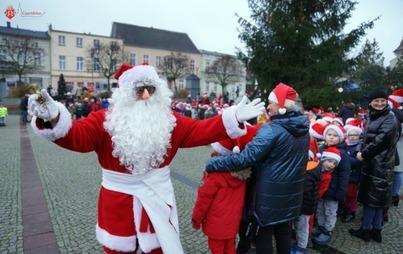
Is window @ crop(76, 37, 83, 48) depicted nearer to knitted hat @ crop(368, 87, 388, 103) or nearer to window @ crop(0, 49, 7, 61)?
window @ crop(0, 49, 7, 61)

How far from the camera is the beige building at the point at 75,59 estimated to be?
4150 cm

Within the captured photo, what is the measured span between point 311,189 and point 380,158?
3.45 ft

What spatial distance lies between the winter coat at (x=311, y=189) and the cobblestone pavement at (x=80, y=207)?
66cm

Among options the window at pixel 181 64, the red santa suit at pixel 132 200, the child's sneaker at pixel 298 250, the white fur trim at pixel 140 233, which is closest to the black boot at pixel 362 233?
the child's sneaker at pixel 298 250

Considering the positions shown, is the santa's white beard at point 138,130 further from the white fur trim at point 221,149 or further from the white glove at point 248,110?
the white fur trim at point 221,149

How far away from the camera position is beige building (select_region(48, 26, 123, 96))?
41.5 m

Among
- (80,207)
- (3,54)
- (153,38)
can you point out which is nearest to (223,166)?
(80,207)

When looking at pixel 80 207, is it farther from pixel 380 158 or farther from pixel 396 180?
pixel 396 180

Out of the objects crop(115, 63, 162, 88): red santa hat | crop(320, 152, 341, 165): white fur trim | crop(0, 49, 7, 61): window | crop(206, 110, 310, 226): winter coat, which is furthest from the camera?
crop(0, 49, 7, 61): window

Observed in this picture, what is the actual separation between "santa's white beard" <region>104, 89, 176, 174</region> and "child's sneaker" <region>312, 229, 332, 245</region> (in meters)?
2.36

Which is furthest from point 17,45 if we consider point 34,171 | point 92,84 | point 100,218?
point 100,218

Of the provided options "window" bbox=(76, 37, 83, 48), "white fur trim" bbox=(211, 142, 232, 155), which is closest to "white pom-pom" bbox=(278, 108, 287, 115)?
"white fur trim" bbox=(211, 142, 232, 155)

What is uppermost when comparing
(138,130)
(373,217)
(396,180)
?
(138,130)

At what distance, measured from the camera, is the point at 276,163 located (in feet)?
8.17
